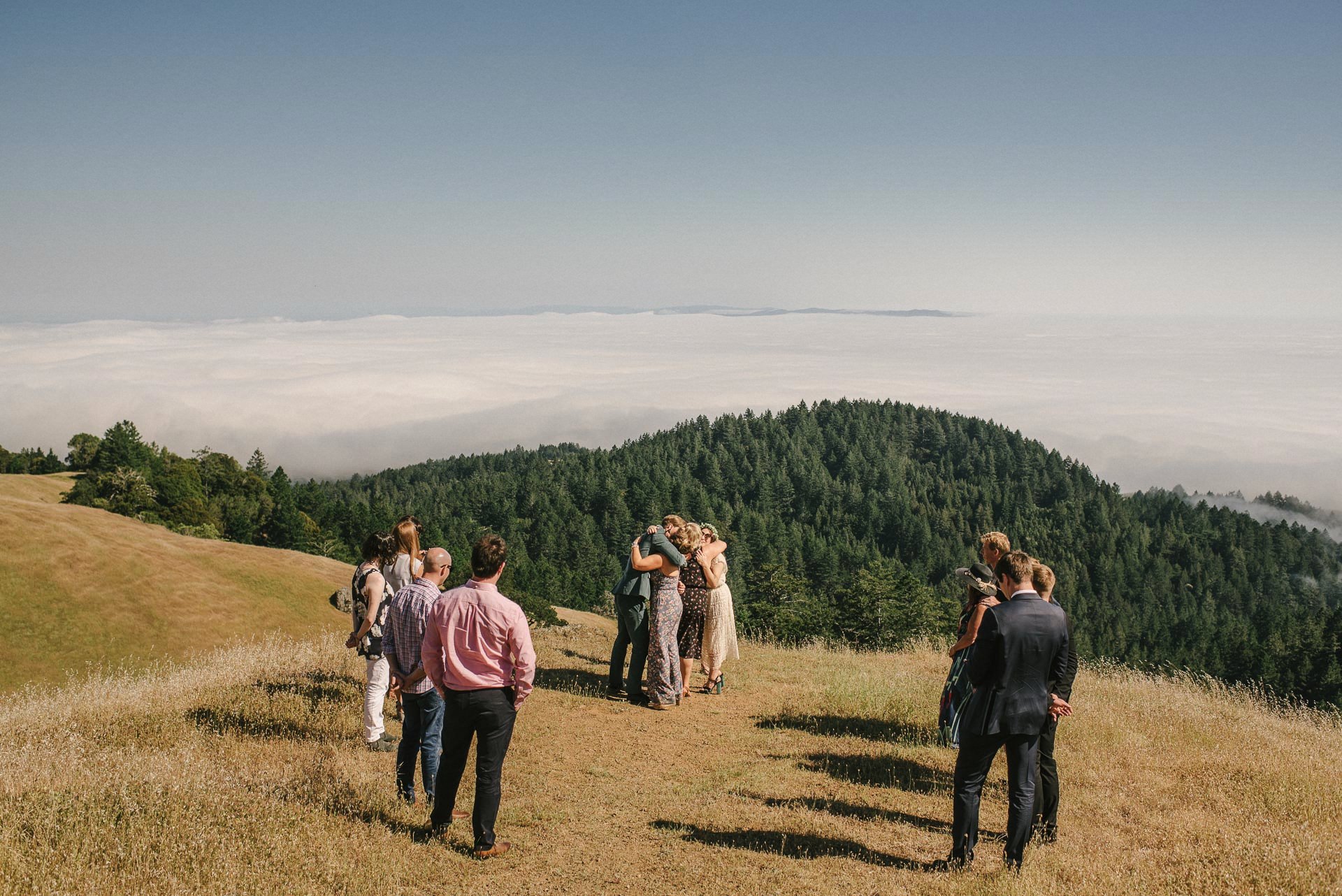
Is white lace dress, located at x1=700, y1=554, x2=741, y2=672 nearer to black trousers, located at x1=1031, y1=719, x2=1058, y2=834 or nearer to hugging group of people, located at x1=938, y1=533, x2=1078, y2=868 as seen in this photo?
black trousers, located at x1=1031, y1=719, x2=1058, y2=834

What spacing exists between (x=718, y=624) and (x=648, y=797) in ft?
12.0

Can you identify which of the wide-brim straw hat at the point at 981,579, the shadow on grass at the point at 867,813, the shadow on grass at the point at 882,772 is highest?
the wide-brim straw hat at the point at 981,579

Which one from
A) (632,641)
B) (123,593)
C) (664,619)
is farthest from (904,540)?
(664,619)

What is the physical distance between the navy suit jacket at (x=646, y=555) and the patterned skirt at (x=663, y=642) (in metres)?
0.14

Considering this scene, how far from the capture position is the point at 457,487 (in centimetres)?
17338

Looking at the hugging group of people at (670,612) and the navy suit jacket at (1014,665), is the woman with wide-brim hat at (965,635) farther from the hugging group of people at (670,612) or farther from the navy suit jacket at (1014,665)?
the hugging group of people at (670,612)

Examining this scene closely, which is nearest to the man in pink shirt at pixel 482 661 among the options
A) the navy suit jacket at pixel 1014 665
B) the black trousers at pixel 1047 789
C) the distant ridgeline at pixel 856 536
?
the navy suit jacket at pixel 1014 665

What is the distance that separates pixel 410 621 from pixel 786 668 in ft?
28.3

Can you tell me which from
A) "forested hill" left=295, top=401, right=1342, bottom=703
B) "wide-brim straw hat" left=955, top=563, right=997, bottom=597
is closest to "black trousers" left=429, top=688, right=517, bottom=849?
"wide-brim straw hat" left=955, top=563, right=997, bottom=597

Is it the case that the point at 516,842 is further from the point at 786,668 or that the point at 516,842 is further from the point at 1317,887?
the point at 786,668

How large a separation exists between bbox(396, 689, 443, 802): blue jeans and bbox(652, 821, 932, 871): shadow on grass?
1981 millimetres

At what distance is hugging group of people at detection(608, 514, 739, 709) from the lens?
985 cm

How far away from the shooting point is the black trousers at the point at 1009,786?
18.4ft

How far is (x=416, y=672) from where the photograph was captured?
6.27 meters
